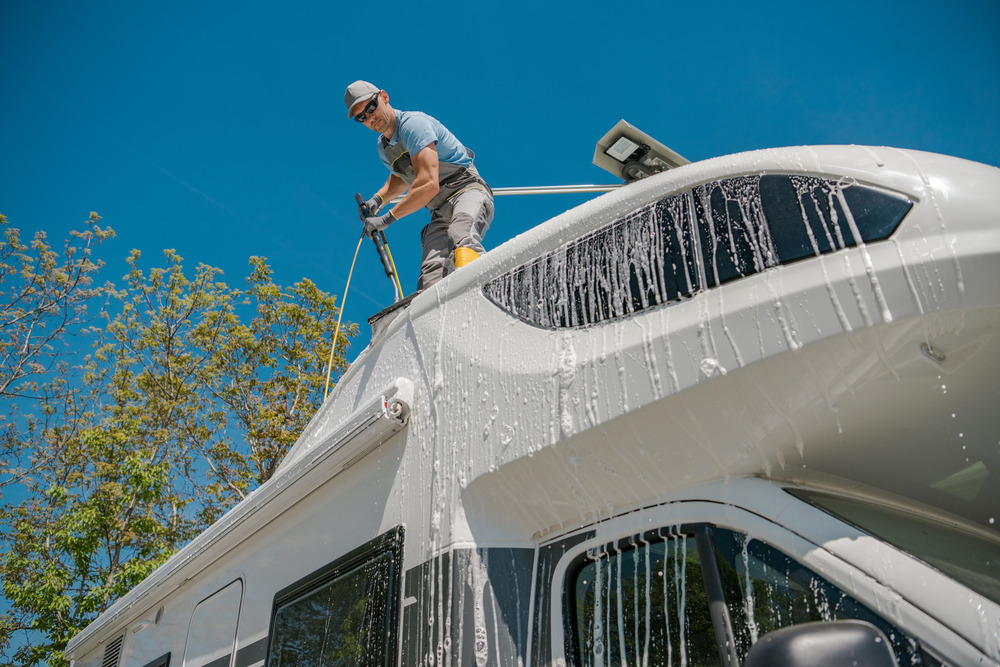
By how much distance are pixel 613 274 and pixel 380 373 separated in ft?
3.55

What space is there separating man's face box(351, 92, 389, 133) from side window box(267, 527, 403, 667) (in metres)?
2.54

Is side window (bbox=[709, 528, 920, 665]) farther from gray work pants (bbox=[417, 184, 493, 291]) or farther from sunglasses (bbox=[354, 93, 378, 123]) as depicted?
sunglasses (bbox=[354, 93, 378, 123])

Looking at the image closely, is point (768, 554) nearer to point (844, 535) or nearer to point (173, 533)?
point (844, 535)

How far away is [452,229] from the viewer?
368cm

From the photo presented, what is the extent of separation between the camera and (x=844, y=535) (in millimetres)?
1545

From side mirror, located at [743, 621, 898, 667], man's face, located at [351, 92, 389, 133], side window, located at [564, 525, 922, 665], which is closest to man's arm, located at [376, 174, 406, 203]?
man's face, located at [351, 92, 389, 133]

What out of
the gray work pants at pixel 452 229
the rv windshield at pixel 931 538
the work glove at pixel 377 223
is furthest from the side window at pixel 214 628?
the rv windshield at pixel 931 538

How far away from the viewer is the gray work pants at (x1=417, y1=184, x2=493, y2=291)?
349 cm

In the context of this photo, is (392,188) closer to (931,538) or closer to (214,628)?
(214,628)

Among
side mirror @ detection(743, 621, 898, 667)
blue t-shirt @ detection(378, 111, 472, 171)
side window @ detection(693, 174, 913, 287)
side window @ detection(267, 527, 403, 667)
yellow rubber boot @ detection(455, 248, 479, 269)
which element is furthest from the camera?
blue t-shirt @ detection(378, 111, 472, 171)

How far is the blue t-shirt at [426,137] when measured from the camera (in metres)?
3.82

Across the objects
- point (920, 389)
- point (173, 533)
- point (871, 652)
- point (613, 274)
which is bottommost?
point (871, 652)

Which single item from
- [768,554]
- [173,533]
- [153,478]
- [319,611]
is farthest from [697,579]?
[173,533]

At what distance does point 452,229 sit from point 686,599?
2.38 m
